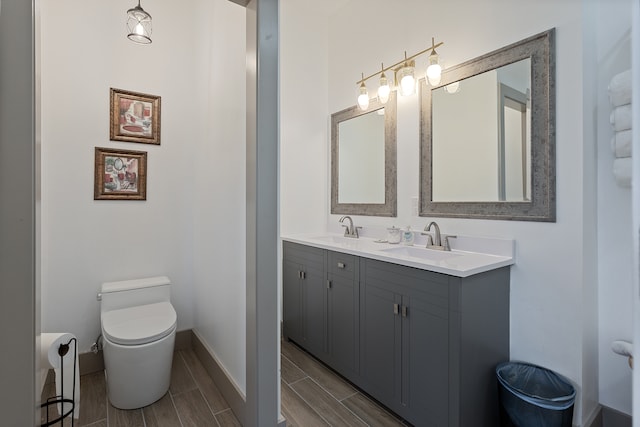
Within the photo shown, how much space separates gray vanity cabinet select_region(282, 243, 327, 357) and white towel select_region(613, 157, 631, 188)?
1626 millimetres

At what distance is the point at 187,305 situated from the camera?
256 centimetres

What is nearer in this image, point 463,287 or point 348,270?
point 463,287

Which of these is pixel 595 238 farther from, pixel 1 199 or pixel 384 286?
pixel 1 199

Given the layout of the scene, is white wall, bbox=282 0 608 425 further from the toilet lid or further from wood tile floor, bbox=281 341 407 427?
the toilet lid

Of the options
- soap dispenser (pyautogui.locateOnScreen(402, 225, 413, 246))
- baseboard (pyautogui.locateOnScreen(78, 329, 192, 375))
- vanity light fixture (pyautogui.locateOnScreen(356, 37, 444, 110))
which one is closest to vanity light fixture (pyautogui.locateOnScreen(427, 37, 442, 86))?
vanity light fixture (pyautogui.locateOnScreen(356, 37, 444, 110))

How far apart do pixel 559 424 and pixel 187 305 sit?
2.51 meters

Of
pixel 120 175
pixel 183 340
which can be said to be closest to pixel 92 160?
pixel 120 175

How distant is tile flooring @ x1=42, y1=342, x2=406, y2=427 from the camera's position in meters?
1.69

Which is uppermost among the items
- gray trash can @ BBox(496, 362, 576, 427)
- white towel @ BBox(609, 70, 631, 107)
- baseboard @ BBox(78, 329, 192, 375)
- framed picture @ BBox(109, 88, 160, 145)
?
framed picture @ BBox(109, 88, 160, 145)

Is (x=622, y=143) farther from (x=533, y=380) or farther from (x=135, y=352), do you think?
(x=135, y=352)

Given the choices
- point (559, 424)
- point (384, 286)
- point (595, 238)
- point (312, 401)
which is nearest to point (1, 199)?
point (384, 286)

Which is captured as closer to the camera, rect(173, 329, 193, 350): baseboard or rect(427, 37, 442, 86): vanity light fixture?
rect(427, 37, 442, 86): vanity light fixture

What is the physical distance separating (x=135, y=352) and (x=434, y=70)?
2.49 metres

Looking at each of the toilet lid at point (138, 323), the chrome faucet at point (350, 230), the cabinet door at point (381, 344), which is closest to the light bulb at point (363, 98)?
the chrome faucet at point (350, 230)
